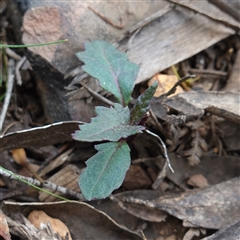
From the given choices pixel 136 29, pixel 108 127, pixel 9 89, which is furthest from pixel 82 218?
pixel 136 29

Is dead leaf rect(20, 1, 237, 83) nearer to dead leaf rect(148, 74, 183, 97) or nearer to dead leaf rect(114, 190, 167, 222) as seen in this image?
dead leaf rect(148, 74, 183, 97)

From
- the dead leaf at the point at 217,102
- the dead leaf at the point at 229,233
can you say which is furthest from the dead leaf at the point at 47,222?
the dead leaf at the point at 217,102

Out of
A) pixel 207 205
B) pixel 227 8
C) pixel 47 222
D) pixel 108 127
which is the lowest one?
pixel 207 205

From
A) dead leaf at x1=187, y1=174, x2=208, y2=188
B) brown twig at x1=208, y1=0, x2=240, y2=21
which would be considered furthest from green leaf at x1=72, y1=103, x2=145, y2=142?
brown twig at x1=208, y1=0, x2=240, y2=21

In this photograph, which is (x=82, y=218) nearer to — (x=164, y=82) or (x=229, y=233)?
(x=229, y=233)

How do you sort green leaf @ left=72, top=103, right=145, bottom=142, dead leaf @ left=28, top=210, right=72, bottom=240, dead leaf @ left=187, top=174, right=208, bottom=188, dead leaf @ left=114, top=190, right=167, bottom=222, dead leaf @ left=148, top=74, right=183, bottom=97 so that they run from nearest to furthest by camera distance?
green leaf @ left=72, top=103, right=145, bottom=142 < dead leaf @ left=28, top=210, right=72, bottom=240 < dead leaf @ left=114, top=190, right=167, bottom=222 < dead leaf @ left=187, top=174, right=208, bottom=188 < dead leaf @ left=148, top=74, right=183, bottom=97

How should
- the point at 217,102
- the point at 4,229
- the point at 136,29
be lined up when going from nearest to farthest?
the point at 4,229 → the point at 217,102 → the point at 136,29

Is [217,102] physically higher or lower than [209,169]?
higher

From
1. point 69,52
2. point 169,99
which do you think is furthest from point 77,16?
point 169,99
